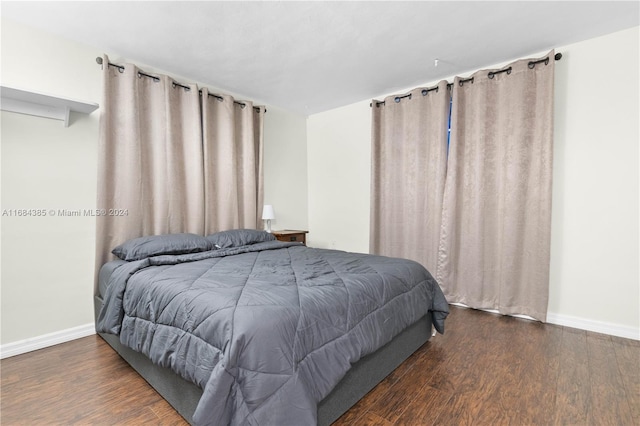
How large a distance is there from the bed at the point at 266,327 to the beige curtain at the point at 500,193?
1.10 m

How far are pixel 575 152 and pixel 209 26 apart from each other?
10.9ft

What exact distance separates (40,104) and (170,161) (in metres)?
1.02

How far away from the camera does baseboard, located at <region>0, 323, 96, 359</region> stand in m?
2.26

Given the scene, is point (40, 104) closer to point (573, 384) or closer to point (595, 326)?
point (573, 384)

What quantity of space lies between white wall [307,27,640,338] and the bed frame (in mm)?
1688

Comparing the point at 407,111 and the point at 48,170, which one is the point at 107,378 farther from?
the point at 407,111

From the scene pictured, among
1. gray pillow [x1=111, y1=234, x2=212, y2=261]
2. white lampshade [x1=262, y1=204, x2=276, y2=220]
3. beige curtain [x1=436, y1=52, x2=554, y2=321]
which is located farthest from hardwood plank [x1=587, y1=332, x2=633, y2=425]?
white lampshade [x1=262, y1=204, x2=276, y2=220]

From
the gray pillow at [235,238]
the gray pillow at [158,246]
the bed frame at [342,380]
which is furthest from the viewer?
the gray pillow at [235,238]

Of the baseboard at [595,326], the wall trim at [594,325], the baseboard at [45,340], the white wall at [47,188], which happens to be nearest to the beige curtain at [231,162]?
the white wall at [47,188]

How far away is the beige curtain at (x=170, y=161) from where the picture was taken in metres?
2.75

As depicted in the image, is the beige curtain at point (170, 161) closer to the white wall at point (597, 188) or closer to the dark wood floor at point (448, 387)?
the dark wood floor at point (448, 387)

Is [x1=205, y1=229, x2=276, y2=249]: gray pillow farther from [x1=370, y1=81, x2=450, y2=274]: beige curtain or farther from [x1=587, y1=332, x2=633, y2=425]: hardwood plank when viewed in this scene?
[x1=587, y1=332, x2=633, y2=425]: hardwood plank

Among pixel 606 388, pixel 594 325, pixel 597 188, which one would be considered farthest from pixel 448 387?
pixel 597 188

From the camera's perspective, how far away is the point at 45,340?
2.42 m
